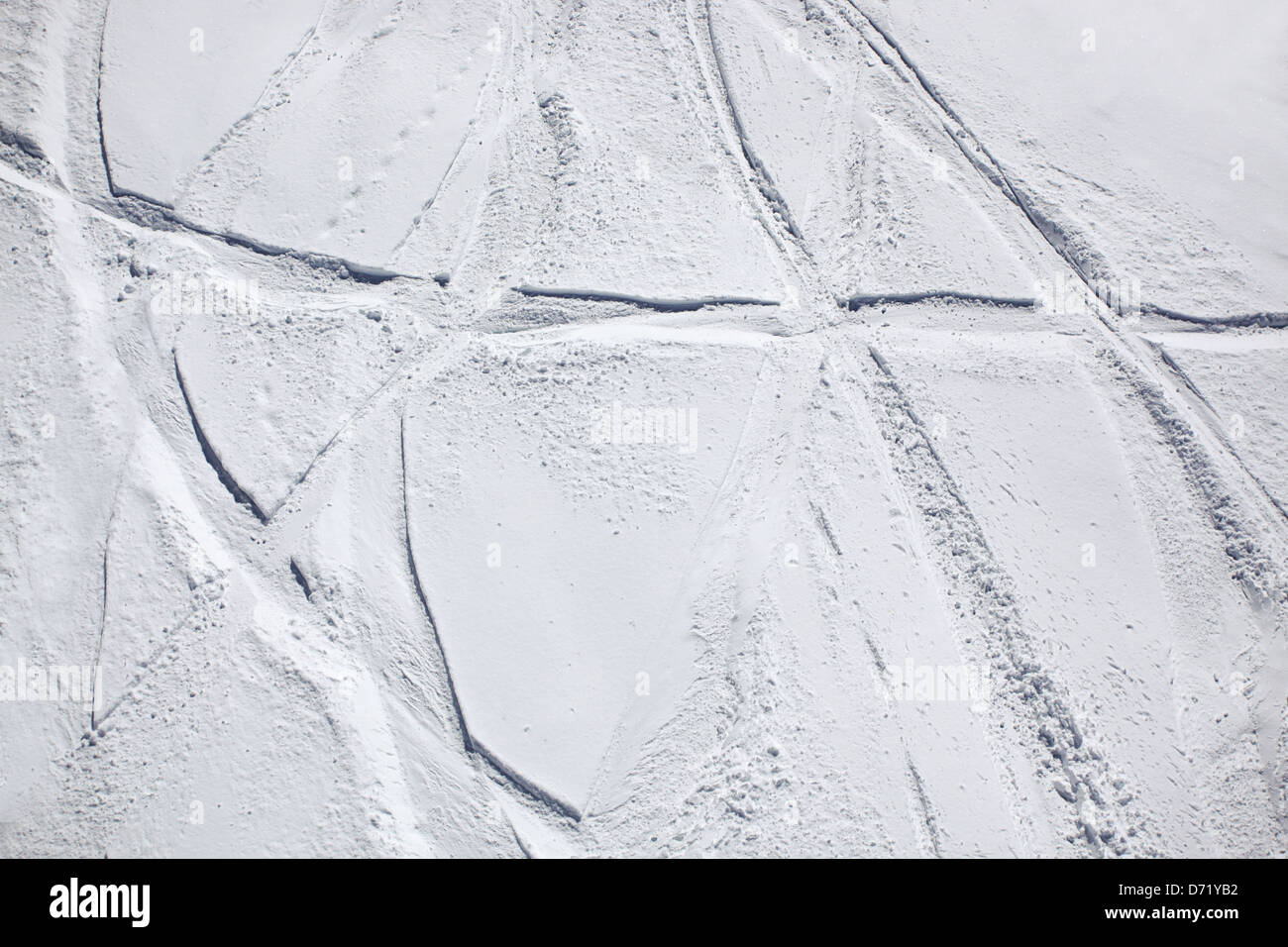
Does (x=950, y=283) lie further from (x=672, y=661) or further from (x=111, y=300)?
(x=111, y=300)

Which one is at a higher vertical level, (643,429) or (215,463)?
(643,429)

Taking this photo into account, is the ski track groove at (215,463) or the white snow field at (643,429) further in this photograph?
the ski track groove at (215,463)

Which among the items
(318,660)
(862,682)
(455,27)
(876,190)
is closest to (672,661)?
(862,682)

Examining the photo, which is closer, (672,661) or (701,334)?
(672,661)

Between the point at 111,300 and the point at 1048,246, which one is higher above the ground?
the point at 1048,246

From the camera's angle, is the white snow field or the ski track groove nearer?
the white snow field

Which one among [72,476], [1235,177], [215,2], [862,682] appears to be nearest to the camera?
[862,682]

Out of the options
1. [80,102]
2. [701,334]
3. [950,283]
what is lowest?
[701,334]

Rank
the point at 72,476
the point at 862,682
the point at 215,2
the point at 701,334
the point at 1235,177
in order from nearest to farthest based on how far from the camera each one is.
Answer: the point at 862,682 → the point at 72,476 → the point at 701,334 → the point at 1235,177 → the point at 215,2
